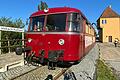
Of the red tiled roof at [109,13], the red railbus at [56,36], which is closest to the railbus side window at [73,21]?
the red railbus at [56,36]

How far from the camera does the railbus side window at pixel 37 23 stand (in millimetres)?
12109

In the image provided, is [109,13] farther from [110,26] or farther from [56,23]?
[56,23]

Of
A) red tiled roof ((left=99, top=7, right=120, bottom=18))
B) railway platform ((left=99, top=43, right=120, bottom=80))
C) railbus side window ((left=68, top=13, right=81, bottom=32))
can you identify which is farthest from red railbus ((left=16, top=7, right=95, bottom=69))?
red tiled roof ((left=99, top=7, right=120, bottom=18))

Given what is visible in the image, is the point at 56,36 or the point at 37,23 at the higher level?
the point at 37,23

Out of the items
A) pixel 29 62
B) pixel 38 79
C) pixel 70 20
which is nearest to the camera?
pixel 38 79

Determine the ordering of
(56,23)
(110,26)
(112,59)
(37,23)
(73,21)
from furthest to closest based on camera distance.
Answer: (110,26) → (112,59) → (37,23) → (56,23) → (73,21)

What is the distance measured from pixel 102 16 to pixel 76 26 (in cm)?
6907

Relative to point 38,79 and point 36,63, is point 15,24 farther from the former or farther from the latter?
point 38,79

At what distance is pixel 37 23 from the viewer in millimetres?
12359

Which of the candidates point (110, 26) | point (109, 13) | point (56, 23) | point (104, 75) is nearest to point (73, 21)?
point (56, 23)

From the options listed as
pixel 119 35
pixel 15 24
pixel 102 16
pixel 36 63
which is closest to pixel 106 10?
pixel 102 16

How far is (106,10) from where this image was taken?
271 feet

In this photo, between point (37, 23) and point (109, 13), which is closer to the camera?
point (37, 23)

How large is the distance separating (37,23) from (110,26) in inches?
2550
